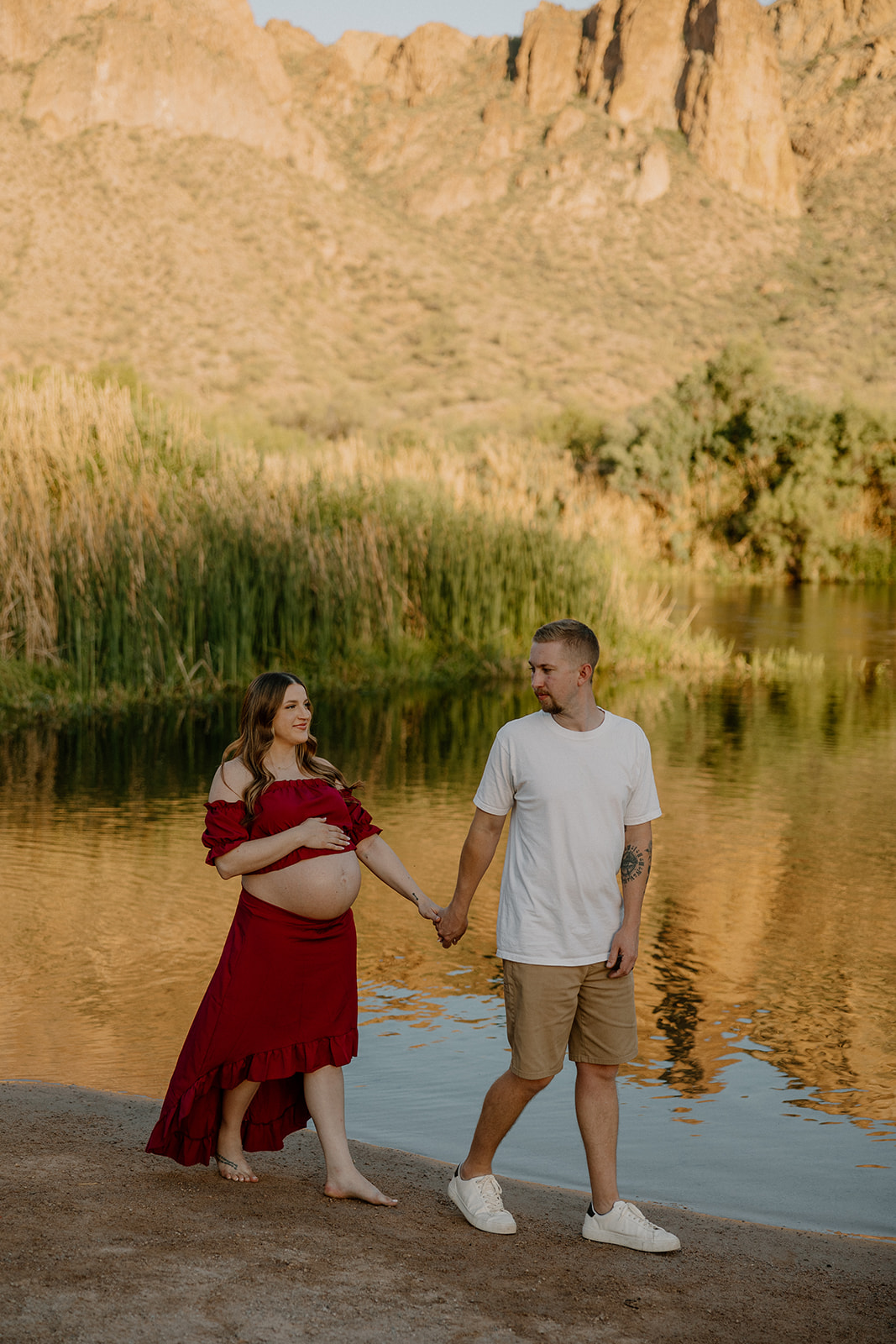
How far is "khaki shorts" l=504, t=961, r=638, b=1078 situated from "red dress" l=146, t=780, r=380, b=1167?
0.48 meters

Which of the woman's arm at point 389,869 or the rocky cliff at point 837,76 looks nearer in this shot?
the woman's arm at point 389,869

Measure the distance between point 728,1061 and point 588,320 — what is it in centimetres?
5499

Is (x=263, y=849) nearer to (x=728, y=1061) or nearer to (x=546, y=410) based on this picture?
(x=728, y=1061)

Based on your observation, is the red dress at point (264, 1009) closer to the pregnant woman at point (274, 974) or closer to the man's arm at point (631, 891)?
the pregnant woman at point (274, 974)

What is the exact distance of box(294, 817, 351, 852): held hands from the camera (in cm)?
368

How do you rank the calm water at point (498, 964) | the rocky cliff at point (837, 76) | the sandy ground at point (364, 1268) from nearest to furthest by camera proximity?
the sandy ground at point (364, 1268), the calm water at point (498, 964), the rocky cliff at point (837, 76)

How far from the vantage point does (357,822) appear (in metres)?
3.85

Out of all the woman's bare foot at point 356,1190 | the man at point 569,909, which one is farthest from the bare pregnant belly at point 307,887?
the woman's bare foot at point 356,1190

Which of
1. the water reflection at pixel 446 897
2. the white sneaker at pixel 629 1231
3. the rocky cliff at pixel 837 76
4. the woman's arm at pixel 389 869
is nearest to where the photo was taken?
the white sneaker at pixel 629 1231

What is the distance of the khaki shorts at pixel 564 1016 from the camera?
136 inches

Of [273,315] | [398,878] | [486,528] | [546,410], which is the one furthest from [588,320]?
[398,878]

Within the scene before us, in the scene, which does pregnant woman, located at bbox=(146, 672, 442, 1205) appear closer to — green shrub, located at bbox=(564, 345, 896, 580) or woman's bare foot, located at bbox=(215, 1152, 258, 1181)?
woman's bare foot, located at bbox=(215, 1152, 258, 1181)

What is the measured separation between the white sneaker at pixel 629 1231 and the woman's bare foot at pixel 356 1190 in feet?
1.61

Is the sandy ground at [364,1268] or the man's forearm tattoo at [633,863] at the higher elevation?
the man's forearm tattoo at [633,863]
